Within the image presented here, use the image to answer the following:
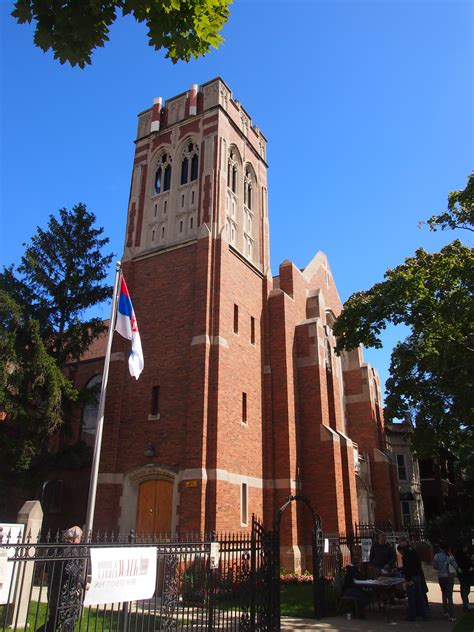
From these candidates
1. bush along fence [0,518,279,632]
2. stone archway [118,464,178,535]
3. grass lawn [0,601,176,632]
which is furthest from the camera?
stone archway [118,464,178,535]

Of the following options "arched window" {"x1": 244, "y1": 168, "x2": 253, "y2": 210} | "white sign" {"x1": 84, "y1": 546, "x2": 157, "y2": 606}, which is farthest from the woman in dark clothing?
"arched window" {"x1": 244, "y1": 168, "x2": 253, "y2": 210}

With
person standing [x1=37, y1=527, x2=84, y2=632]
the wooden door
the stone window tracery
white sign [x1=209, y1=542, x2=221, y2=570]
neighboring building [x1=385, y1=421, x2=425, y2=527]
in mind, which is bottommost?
person standing [x1=37, y1=527, x2=84, y2=632]

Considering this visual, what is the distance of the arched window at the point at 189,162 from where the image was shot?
945 inches

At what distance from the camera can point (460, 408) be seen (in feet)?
52.5

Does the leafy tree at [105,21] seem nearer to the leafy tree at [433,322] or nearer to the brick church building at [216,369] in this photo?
the leafy tree at [433,322]

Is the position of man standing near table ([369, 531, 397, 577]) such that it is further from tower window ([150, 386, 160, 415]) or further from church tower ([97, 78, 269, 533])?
tower window ([150, 386, 160, 415])

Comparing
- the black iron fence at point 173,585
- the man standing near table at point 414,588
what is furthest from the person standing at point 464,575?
the black iron fence at point 173,585

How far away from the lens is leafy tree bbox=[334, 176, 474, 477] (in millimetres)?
15102

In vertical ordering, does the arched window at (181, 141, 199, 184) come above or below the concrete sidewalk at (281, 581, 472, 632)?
above

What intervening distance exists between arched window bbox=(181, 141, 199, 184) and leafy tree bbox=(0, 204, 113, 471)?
15.8 feet

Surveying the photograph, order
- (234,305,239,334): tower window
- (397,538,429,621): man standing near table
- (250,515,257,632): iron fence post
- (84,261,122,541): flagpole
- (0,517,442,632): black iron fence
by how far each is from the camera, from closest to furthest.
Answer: (0,517,442,632): black iron fence, (250,515,257,632): iron fence post, (397,538,429,621): man standing near table, (84,261,122,541): flagpole, (234,305,239,334): tower window

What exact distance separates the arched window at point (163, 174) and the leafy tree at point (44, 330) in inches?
159

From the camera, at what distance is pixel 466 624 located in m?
11.3

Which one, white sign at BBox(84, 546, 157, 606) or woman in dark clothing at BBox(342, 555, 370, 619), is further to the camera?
woman in dark clothing at BBox(342, 555, 370, 619)
